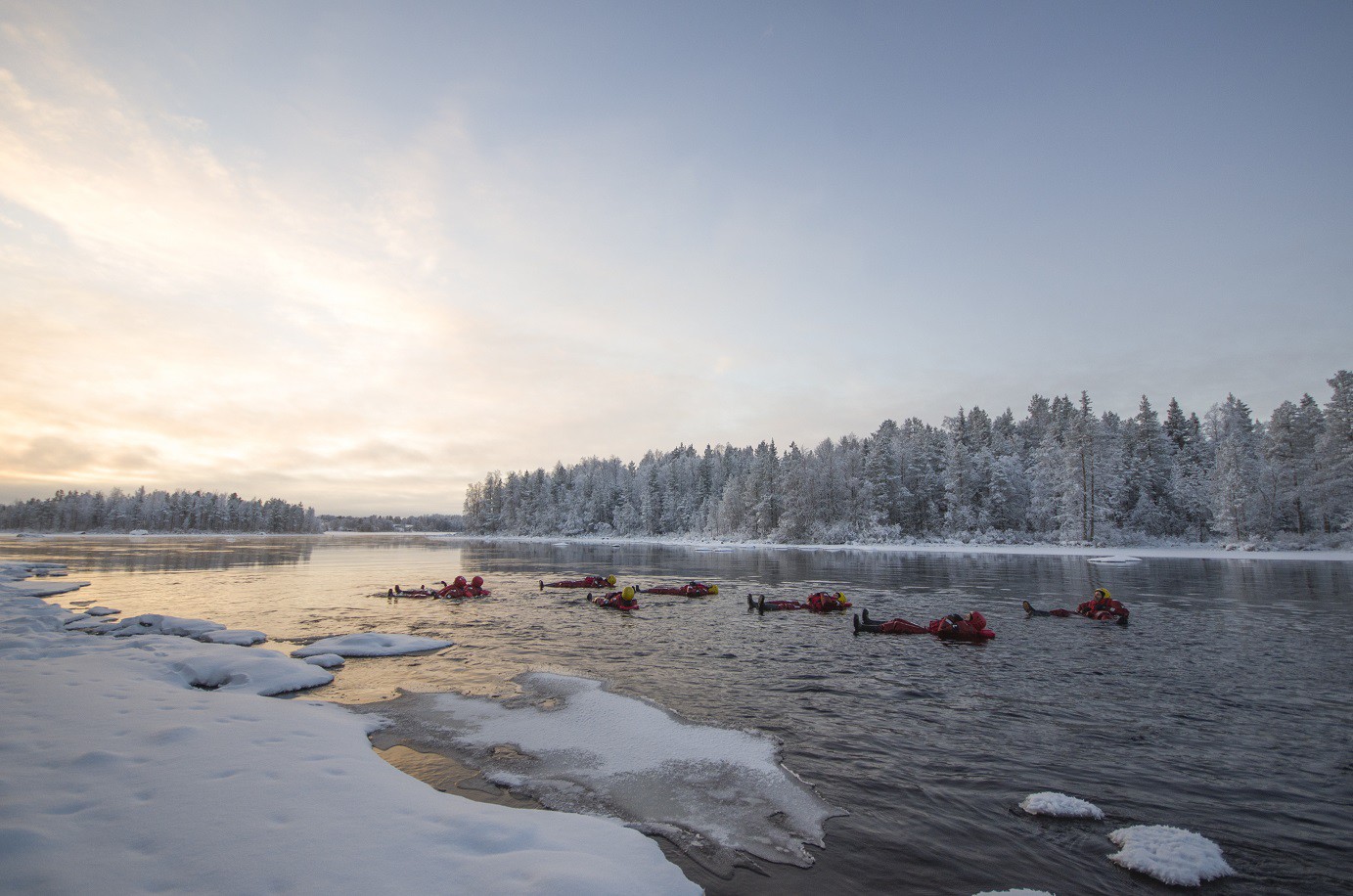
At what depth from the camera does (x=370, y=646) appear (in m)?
17.1

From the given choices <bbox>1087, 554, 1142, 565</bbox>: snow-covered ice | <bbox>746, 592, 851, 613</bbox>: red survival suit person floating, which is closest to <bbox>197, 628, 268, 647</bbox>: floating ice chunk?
<bbox>746, 592, 851, 613</bbox>: red survival suit person floating

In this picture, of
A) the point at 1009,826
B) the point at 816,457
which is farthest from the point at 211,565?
the point at 816,457

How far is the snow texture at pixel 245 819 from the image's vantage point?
4.80m

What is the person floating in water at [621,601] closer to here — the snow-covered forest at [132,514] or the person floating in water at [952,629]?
the person floating in water at [952,629]

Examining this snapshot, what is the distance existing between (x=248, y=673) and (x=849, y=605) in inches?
855

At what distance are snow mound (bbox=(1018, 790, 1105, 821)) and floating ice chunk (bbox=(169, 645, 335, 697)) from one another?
538 inches

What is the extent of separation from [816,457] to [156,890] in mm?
100474

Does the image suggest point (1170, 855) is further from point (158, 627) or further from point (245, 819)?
point (158, 627)

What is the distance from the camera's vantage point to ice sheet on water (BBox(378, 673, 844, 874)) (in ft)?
22.8

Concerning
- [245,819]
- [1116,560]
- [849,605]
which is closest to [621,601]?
[849,605]

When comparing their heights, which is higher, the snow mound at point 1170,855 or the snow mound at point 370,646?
the snow mound at point 1170,855

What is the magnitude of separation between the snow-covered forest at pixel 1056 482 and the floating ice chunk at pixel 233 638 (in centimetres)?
7823

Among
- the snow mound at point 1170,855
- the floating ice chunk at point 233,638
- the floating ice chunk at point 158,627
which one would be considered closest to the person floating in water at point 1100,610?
the snow mound at point 1170,855

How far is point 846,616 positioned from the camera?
2398cm
